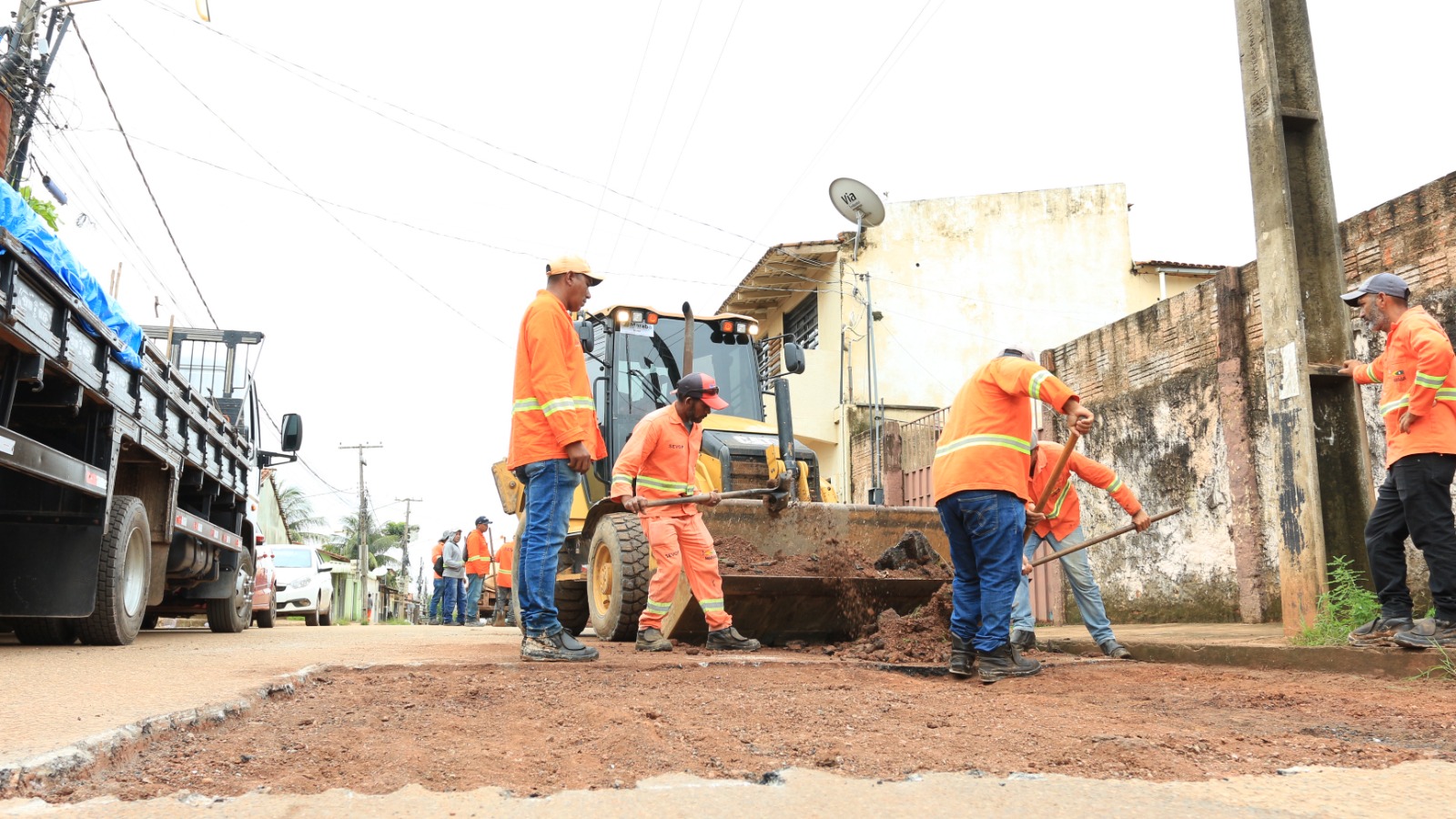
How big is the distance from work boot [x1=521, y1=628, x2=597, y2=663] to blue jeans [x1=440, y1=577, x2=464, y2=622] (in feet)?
47.6

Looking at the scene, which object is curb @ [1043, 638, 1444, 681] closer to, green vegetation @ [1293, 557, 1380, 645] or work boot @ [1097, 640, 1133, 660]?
work boot @ [1097, 640, 1133, 660]

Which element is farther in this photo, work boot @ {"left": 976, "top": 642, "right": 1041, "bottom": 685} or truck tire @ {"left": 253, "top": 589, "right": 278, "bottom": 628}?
truck tire @ {"left": 253, "top": 589, "right": 278, "bottom": 628}

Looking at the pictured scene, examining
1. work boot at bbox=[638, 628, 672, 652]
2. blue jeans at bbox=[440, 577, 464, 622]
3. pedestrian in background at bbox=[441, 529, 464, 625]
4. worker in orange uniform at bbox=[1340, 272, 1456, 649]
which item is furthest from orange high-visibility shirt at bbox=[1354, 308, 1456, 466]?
blue jeans at bbox=[440, 577, 464, 622]

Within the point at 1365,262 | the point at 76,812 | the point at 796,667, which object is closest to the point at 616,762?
the point at 76,812

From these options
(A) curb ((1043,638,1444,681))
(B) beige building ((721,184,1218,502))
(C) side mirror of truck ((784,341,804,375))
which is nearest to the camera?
(A) curb ((1043,638,1444,681))

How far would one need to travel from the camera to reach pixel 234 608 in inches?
433

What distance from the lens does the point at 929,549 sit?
730 centimetres

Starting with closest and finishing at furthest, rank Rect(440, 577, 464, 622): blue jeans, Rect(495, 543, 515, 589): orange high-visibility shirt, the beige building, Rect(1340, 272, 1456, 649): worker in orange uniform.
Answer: Rect(1340, 272, 1456, 649): worker in orange uniform
Rect(495, 543, 515, 589): orange high-visibility shirt
Rect(440, 577, 464, 622): blue jeans
the beige building

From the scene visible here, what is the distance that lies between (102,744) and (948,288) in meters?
21.3

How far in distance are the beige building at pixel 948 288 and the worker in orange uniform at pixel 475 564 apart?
21.6 feet

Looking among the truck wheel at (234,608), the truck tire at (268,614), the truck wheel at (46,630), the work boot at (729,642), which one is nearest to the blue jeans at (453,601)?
the truck tire at (268,614)

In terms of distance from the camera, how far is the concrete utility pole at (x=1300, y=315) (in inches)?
239

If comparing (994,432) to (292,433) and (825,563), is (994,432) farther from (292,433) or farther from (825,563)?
(292,433)

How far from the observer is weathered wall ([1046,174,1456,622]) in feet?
26.2
